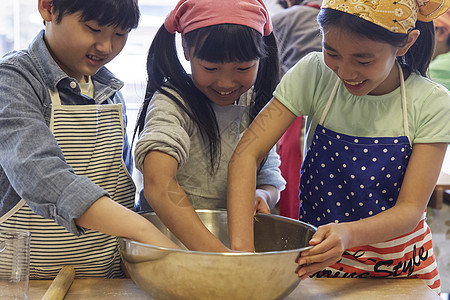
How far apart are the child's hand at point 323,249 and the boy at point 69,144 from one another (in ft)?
0.68

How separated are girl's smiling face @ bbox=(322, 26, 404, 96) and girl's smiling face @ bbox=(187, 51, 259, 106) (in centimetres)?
15

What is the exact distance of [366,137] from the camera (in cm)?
105

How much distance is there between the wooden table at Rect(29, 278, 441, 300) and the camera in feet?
2.96

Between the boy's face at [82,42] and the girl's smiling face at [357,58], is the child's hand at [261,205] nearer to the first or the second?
the girl's smiling face at [357,58]

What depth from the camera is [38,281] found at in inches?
37.4

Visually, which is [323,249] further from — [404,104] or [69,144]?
[69,144]

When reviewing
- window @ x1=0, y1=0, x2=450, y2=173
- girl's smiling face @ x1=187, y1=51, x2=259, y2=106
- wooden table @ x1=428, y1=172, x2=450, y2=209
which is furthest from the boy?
window @ x1=0, y1=0, x2=450, y2=173

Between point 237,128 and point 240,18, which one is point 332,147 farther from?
point 240,18

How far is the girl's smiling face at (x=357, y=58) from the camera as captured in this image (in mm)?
931

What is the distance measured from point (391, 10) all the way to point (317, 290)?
1.59 feet

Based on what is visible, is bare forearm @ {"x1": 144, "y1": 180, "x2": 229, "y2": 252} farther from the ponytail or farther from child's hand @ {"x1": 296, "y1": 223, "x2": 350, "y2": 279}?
the ponytail

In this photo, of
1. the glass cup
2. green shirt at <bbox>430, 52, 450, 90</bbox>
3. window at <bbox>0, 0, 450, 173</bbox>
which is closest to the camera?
the glass cup

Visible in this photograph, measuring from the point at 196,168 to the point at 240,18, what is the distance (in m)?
0.31

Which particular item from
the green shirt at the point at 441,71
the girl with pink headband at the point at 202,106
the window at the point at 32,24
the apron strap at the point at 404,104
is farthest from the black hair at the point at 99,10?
the window at the point at 32,24
